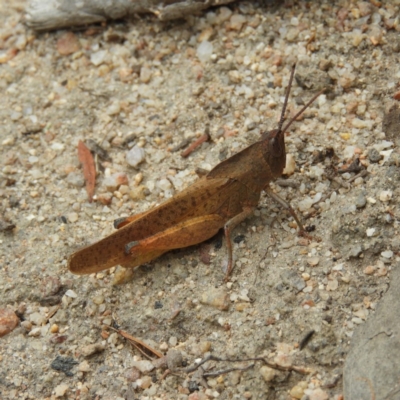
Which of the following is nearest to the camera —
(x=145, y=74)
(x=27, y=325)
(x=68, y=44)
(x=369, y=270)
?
(x=369, y=270)

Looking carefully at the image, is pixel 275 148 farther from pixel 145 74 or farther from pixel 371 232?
pixel 145 74

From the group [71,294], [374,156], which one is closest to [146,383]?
[71,294]

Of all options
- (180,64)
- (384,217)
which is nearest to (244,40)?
(180,64)

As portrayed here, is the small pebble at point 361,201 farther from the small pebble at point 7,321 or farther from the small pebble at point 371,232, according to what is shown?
the small pebble at point 7,321

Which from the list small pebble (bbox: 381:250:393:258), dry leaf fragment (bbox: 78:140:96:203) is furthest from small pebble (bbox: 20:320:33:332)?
small pebble (bbox: 381:250:393:258)

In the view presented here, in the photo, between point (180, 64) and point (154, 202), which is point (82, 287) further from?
point (180, 64)
